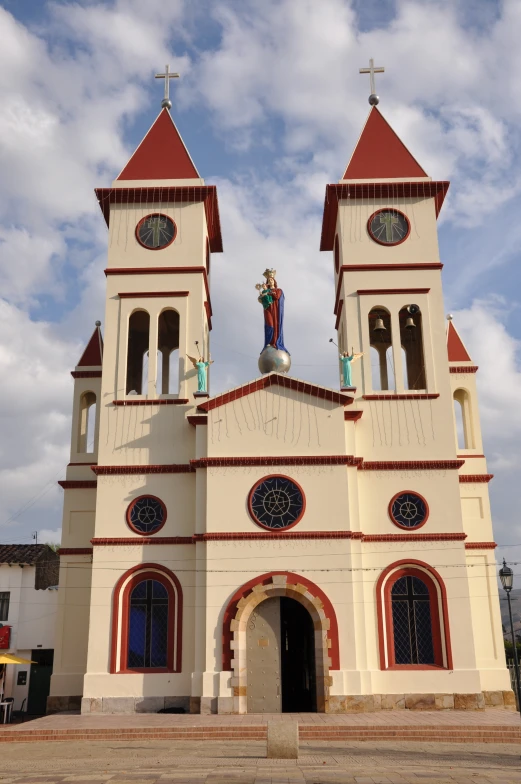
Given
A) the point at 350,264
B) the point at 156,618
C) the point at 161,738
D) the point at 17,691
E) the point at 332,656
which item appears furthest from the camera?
the point at 17,691

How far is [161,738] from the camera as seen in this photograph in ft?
59.0

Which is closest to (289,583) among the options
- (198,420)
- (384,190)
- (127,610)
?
(127,610)

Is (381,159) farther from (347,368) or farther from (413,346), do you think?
(347,368)

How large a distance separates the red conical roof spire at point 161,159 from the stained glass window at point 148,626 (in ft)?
46.1

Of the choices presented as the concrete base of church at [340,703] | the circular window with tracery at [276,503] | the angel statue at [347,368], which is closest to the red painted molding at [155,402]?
the circular window with tracery at [276,503]

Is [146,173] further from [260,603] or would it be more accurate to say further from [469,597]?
[469,597]

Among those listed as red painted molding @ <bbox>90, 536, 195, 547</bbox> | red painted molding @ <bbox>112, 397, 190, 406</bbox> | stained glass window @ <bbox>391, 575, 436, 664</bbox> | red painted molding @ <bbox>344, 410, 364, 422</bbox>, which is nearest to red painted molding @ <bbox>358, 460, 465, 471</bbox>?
red painted molding @ <bbox>344, 410, 364, 422</bbox>

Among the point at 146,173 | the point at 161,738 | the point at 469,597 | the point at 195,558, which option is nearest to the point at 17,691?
the point at 195,558

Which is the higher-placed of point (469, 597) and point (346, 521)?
point (346, 521)

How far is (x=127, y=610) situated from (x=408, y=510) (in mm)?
8853

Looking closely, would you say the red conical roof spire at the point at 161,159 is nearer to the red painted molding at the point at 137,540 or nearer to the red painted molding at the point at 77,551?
the red painted molding at the point at 137,540

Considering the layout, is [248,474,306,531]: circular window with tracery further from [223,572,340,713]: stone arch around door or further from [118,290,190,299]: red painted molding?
[118,290,190,299]: red painted molding

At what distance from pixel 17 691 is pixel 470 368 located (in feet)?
66.6

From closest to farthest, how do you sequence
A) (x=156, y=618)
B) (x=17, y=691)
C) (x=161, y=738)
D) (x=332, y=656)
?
(x=161, y=738) < (x=332, y=656) < (x=156, y=618) < (x=17, y=691)
